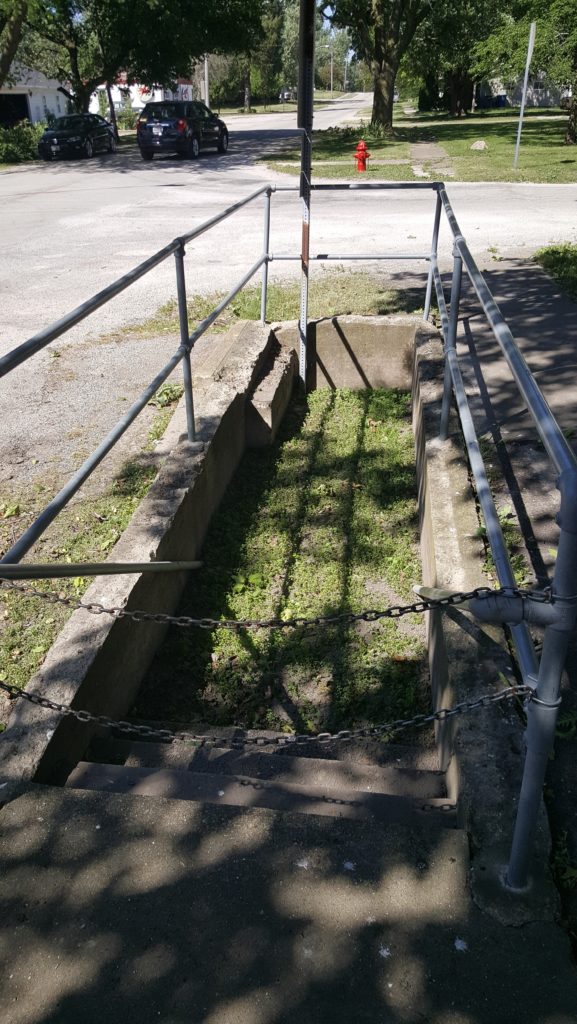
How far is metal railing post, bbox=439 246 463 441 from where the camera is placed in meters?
4.37

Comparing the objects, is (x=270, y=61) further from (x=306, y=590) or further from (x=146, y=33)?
(x=306, y=590)

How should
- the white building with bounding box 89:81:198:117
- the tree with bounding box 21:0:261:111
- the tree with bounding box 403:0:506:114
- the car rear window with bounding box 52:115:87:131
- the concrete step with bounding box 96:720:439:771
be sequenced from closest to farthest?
1. the concrete step with bounding box 96:720:439:771
2. the car rear window with bounding box 52:115:87:131
3. the tree with bounding box 21:0:261:111
4. the tree with bounding box 403:0:506:114
5. the white building with bounding box 89:81:198:117

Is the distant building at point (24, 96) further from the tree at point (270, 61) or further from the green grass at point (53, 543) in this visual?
the green grass at point (53, 543)

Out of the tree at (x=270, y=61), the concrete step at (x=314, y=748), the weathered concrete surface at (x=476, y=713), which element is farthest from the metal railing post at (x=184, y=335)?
the tree at (x=270, y=61)

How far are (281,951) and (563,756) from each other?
43.2 inches

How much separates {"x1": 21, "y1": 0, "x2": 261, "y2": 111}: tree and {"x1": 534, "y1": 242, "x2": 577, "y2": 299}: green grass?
96.9 ft

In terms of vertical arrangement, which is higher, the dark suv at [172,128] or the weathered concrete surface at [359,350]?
the dark suv at [172,128]

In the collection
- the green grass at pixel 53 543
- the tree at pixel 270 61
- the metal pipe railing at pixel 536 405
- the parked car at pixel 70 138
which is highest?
the tree at pixel 270 61

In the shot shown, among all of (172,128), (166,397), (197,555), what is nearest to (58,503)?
→ (197,555)

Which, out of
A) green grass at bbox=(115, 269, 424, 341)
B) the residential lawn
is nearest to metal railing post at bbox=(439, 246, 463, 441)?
green grass at bbox=(115, 269, 424, 341)

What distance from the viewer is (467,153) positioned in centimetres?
2600

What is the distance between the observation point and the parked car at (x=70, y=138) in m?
29.0

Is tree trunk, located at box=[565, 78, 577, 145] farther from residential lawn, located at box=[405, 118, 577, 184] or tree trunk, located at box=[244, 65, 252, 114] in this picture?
tree trunk, located at box=[244, 65, 252, 114]

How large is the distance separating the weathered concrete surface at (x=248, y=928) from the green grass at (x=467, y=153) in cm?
1918
